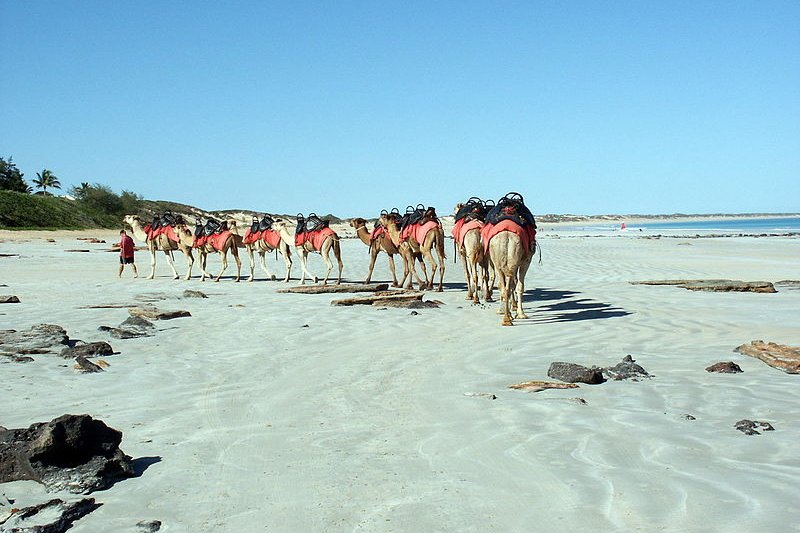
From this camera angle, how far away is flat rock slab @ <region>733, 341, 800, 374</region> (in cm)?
796

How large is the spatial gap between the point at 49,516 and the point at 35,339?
5.81 meters

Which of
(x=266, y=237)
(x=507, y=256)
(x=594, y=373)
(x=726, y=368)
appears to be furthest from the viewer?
(x=266, y=237)

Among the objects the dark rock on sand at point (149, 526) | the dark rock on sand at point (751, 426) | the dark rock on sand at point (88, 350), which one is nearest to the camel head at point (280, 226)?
the dark rock on sand at point (88, 350)

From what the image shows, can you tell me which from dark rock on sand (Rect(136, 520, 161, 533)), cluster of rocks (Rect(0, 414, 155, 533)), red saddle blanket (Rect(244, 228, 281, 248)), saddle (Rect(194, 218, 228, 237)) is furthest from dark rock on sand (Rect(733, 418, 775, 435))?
saddle (Rect(194, 218, 228, 237))

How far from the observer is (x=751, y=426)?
18.8 ft

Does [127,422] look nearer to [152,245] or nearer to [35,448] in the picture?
[35,448]

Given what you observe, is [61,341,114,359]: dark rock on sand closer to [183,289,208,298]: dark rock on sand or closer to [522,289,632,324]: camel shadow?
[522,289,632,324]: camel shadow

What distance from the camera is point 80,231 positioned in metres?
54.3

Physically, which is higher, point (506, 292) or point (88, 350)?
point (506, 292)

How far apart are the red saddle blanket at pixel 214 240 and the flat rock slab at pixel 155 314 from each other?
36.3 feet

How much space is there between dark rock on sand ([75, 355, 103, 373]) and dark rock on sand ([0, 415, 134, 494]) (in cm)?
319

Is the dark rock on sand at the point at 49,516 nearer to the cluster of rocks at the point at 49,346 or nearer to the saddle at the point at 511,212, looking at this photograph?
the cluster of rocks at the point at 49,346

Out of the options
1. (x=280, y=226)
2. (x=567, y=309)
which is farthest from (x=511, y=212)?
(x=280, y=226)

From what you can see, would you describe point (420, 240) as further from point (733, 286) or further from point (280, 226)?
point (733, 286)
